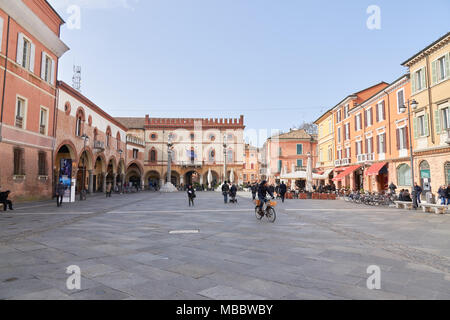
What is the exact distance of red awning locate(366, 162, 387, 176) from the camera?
76.9 ft

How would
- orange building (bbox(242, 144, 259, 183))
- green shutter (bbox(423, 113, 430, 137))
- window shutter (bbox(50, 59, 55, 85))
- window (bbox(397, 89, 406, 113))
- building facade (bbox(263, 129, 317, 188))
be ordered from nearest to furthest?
green shutter (bbox(423, 113, 430, 137)), window shutter (bbox(50, 59, 55, 85)), window (bbox(397, 89, 406, 113)), building facade (bbox(263, 129, 317, 188)), orange building (bbox(242, 144, 259, 183))

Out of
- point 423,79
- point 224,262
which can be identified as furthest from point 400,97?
point 224,262

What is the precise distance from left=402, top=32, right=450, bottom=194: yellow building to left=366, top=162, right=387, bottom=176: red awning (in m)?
3.91

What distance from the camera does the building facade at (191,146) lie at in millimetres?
49000

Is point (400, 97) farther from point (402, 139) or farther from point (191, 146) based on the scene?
point (191, 146)

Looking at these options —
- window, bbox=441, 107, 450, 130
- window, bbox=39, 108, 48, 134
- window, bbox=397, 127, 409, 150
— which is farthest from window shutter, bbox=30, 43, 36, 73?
window, bbox=397, 127, 409, 150

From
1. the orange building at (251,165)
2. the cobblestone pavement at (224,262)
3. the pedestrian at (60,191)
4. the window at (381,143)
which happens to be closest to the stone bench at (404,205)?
the cobblestone pavement at (224,262)

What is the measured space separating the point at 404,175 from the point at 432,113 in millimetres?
5620

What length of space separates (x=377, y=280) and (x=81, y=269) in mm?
4479

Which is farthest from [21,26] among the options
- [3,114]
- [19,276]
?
[19,276]

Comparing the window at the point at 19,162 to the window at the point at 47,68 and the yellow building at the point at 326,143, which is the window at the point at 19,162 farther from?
the yellow building at the point at 326,143

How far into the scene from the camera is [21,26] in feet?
56.0

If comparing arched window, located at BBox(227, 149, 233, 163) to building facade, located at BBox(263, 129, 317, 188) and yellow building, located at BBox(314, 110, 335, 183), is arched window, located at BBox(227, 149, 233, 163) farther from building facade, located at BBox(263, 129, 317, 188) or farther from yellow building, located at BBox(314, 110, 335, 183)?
yellow building, located at BBox(314, 110, 335, 183)

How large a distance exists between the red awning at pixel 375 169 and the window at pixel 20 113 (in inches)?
1044
